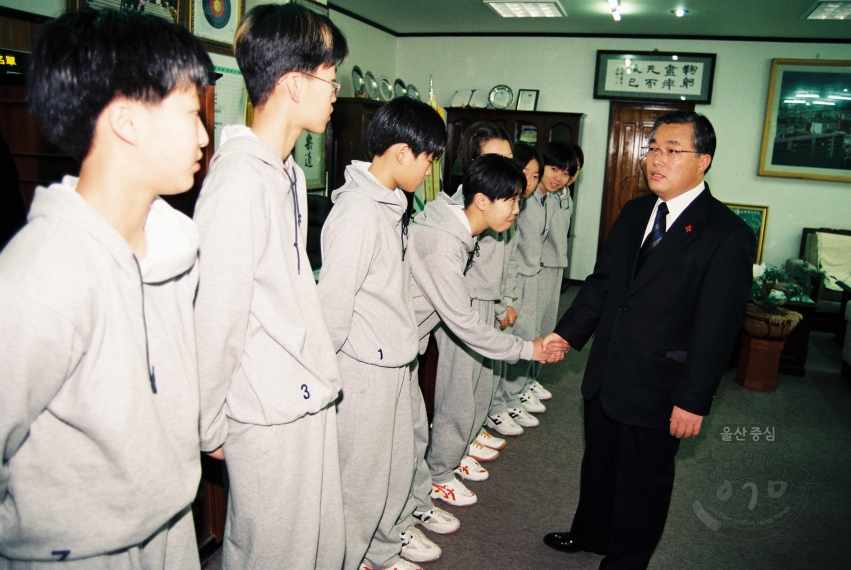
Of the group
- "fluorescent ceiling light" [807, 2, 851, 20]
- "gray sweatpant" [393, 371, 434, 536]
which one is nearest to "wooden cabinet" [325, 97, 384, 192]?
"gray sweatpant" [393, 371, 434, 536]

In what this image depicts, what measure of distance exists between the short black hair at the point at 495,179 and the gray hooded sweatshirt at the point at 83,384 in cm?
137

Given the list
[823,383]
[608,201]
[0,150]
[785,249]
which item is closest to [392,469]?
[0,150]

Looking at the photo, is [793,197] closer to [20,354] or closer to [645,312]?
[645,312]

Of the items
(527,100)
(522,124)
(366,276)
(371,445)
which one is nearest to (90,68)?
(366,276)

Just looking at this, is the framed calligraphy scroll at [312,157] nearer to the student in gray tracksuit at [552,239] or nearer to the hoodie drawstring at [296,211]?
the student in gray tracksuit at [552,239]

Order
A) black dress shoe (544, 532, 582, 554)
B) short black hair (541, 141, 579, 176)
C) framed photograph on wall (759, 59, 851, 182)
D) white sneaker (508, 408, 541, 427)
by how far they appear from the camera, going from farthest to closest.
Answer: framed photograph on wall (759, 59, 851, 182), short black hair (541, 141, 579, 176), white sneaker (508, 408, 541, 427), black dress shoe (544, 532, 582, 554)

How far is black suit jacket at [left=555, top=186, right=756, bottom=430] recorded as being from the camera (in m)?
1.62

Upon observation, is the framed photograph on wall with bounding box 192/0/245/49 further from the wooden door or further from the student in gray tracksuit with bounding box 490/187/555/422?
the wooden door

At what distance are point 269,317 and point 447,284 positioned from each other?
3.09 ft

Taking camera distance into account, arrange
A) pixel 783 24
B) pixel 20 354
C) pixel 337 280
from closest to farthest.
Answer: pixel 20 354 < pixel 337 280 < pixel 783 24

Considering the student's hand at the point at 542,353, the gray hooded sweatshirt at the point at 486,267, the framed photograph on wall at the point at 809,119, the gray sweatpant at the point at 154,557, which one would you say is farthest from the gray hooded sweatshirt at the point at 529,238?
the framed photograph on wall at the point at 809,119

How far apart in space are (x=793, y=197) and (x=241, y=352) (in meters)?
6.71

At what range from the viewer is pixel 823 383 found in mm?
4082

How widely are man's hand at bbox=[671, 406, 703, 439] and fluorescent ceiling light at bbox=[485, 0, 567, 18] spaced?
4530mm
